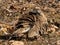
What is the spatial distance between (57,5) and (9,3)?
1.25 m

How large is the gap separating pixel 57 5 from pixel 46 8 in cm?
35

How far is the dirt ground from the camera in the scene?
220 inches

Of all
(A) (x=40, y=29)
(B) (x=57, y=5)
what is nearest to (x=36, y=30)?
(A) (x=40, y=29)

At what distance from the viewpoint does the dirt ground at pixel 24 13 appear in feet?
18.4

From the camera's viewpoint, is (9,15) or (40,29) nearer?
(40,29)

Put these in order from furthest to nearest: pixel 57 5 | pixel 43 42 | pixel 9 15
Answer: pixel 57 5 → pixel 9 15 → pixel 43 42

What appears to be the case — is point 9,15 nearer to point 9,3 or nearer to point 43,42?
point 9,3

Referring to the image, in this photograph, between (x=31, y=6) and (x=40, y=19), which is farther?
(x=31, y=6)

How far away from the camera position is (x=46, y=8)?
23.5ft

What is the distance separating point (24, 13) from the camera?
6.54m

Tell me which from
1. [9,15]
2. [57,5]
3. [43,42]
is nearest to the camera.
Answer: [43,42]

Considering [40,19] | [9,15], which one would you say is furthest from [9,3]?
[40,19]

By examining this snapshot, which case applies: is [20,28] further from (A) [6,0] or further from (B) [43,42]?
(A) [6,0]

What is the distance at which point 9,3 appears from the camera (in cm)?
746
